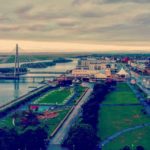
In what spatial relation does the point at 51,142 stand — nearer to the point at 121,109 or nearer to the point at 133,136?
the point at 133,136

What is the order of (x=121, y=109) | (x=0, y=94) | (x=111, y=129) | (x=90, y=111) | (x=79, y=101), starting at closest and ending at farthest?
(x=111, y=129) < (x=90, y=111) < (x=121, y=109) < (x=79, y=101) < (x=0, y=94)

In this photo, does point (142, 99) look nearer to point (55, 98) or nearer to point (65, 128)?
point (55, 98)

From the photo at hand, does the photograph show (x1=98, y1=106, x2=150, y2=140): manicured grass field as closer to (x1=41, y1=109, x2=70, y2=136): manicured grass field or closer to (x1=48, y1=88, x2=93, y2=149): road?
(x1=48, y1=88, x2=93, y2=149): road

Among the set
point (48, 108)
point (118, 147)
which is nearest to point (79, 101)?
point (48, 108)

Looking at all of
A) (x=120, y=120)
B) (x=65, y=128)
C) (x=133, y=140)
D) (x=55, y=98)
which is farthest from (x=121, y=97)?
(x=133, y=140)

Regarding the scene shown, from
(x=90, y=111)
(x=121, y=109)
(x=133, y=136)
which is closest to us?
(x=133, y=136)

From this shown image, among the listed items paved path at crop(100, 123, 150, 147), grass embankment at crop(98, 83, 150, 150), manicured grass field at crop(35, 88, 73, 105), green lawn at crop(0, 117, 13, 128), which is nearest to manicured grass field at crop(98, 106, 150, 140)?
grass embankment at crop(98, 83, 150, 150)

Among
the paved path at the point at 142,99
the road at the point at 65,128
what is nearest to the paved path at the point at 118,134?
the road at the point at 65,128
